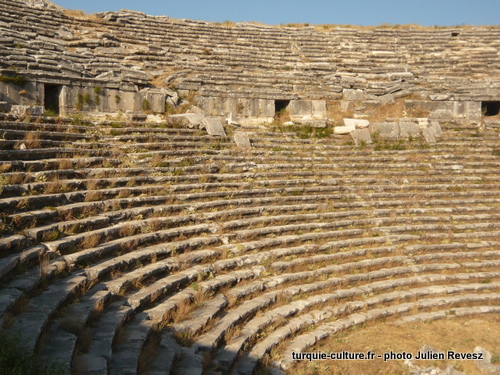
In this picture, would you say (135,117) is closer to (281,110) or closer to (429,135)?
(281,110)

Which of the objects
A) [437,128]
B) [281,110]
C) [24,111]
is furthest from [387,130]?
[24,111]

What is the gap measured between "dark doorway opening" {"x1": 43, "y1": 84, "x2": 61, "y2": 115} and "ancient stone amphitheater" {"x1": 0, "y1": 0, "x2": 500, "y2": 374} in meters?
0.04

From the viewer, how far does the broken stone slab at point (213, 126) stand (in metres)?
12.1

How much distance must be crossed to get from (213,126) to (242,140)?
3.03 ft

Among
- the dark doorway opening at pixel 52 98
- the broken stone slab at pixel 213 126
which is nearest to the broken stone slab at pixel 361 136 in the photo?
the broken stone slab at pixel 213 126

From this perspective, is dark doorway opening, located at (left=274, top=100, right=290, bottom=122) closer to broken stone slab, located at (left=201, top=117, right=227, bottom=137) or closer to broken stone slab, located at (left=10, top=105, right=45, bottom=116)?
broken stone slab, located at (left=201, top=117, right=227, bottom=137)

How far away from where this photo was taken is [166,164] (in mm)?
10023

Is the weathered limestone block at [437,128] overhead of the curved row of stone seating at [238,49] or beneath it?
beneath

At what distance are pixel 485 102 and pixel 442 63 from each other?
346 centimetres

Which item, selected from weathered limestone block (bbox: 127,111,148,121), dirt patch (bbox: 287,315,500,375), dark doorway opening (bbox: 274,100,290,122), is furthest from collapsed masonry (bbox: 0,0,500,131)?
dirt patch (bbox: 287,315,500,375)

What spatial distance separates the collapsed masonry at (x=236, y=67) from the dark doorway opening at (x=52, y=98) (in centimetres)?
3

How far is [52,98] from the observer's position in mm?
12266

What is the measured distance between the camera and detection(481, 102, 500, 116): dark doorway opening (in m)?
17.5

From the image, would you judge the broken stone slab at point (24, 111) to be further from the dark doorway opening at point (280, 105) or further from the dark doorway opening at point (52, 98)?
the dark doorway opening at point (280, 105)
